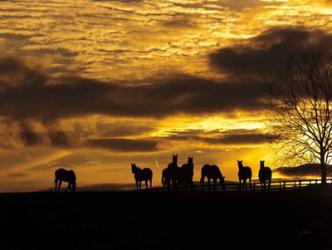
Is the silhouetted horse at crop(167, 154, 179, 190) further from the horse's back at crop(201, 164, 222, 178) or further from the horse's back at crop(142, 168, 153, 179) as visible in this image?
the horse's back at crop(201, 164, 222, 178)

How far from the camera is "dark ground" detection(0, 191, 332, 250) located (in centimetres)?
3818

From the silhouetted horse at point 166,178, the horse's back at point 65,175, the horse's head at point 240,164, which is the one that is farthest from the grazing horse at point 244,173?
the horse's back at point 65,175

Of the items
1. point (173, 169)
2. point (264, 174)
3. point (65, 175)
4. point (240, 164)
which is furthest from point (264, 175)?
point (65, 175)

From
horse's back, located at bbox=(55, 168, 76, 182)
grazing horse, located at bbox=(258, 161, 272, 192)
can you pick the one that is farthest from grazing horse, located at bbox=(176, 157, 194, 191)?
grazing horse, located at bbox=(258, 161, 272, 192)

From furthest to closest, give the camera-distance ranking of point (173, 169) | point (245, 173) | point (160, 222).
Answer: point (245, 173), point (173, 169), point (160, 222)

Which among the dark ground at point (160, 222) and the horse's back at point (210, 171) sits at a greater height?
the horse's back at point (210, 171)

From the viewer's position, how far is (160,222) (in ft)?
138

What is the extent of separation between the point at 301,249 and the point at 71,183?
Result: 26.0 meters

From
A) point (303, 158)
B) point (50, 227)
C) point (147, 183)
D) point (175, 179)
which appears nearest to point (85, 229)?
point (50, 227)

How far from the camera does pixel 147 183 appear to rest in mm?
61906

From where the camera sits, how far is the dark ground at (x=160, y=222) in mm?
38178

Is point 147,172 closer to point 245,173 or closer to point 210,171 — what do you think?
point 210,171

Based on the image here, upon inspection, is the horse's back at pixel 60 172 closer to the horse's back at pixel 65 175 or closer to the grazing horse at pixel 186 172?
the horse's back at pixel 65 175

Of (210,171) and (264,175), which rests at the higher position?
(210,171)
